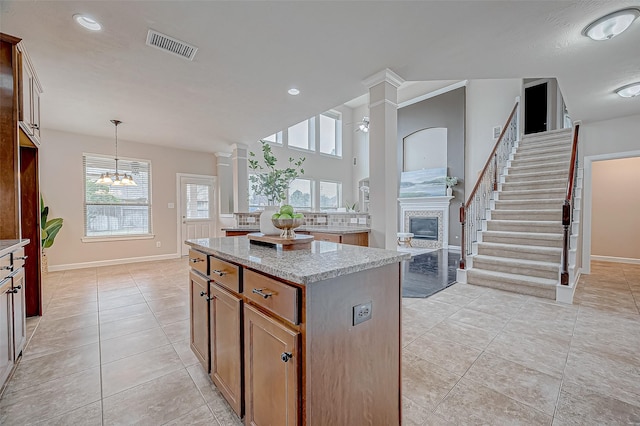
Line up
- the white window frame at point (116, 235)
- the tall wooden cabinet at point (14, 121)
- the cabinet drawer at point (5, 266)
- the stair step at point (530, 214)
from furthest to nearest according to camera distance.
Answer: the white window frame at point (116, 235)
the stair step at point (530, 214)
the tall wooden cabinet at point (14, 121)
the cabinet drawer at point (5, 266)

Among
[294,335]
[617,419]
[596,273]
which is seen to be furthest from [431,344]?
[596,273]

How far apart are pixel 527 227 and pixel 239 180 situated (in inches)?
207

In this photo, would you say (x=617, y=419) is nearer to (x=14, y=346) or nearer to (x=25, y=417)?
(x=25, y=417)

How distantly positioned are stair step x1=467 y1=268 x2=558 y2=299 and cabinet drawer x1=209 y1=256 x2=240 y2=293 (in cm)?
375

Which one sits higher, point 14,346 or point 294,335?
point 294,335

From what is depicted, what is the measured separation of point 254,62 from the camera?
2.69 meters

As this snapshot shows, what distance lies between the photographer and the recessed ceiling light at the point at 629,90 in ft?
10.5

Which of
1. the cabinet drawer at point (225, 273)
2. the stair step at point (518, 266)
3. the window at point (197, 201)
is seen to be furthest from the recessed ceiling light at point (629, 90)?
the window at point (197, 201)

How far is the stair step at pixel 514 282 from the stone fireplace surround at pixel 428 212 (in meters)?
3.79

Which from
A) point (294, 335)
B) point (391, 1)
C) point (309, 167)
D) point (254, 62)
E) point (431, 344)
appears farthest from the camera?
point (309, 167)

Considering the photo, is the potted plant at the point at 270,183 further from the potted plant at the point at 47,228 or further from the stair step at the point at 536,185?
the stair step at the point at 536,185

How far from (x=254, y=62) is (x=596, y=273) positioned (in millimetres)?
6224

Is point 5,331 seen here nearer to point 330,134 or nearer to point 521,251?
point 521,251

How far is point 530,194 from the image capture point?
4738 mm
